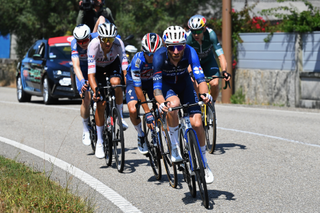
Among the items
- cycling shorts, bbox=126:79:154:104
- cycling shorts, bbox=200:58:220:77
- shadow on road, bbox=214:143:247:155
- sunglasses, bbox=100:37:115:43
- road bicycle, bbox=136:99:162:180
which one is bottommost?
shadow on road, bbox=214:143:247:155

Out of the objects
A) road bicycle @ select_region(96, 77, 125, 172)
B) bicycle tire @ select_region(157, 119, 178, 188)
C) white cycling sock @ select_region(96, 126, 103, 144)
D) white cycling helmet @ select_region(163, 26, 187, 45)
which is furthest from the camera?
white cycling sock @ select_region(96, 126, 103, 144)

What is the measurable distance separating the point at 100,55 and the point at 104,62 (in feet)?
0.59

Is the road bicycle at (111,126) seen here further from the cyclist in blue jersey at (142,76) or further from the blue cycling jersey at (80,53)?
the blue cycling jersey at (80,53)

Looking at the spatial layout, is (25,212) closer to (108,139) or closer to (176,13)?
(108,139)

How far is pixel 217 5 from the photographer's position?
24.8 meters

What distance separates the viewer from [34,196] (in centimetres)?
475

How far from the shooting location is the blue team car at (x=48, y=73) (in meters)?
14.6

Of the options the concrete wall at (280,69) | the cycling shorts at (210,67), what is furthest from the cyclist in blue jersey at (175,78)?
the concrete wall at (280,69)

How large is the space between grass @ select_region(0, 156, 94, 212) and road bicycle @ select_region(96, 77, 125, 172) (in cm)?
135

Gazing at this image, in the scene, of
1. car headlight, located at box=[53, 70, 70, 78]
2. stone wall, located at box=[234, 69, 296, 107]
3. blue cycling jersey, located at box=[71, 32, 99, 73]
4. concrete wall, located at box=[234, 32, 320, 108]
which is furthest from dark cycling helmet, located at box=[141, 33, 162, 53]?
stone wall, located at box=[234, 69, 296, 107]

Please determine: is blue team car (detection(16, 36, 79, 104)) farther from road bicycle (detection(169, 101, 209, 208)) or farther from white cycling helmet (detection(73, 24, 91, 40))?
road bicycle (detection(169, 101, 209, 208))

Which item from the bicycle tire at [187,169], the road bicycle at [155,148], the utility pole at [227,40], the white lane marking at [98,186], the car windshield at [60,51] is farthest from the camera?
the utility pole at [227,40]

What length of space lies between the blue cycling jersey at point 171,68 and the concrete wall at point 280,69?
9.63m

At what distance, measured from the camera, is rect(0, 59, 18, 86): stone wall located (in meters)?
26.2
